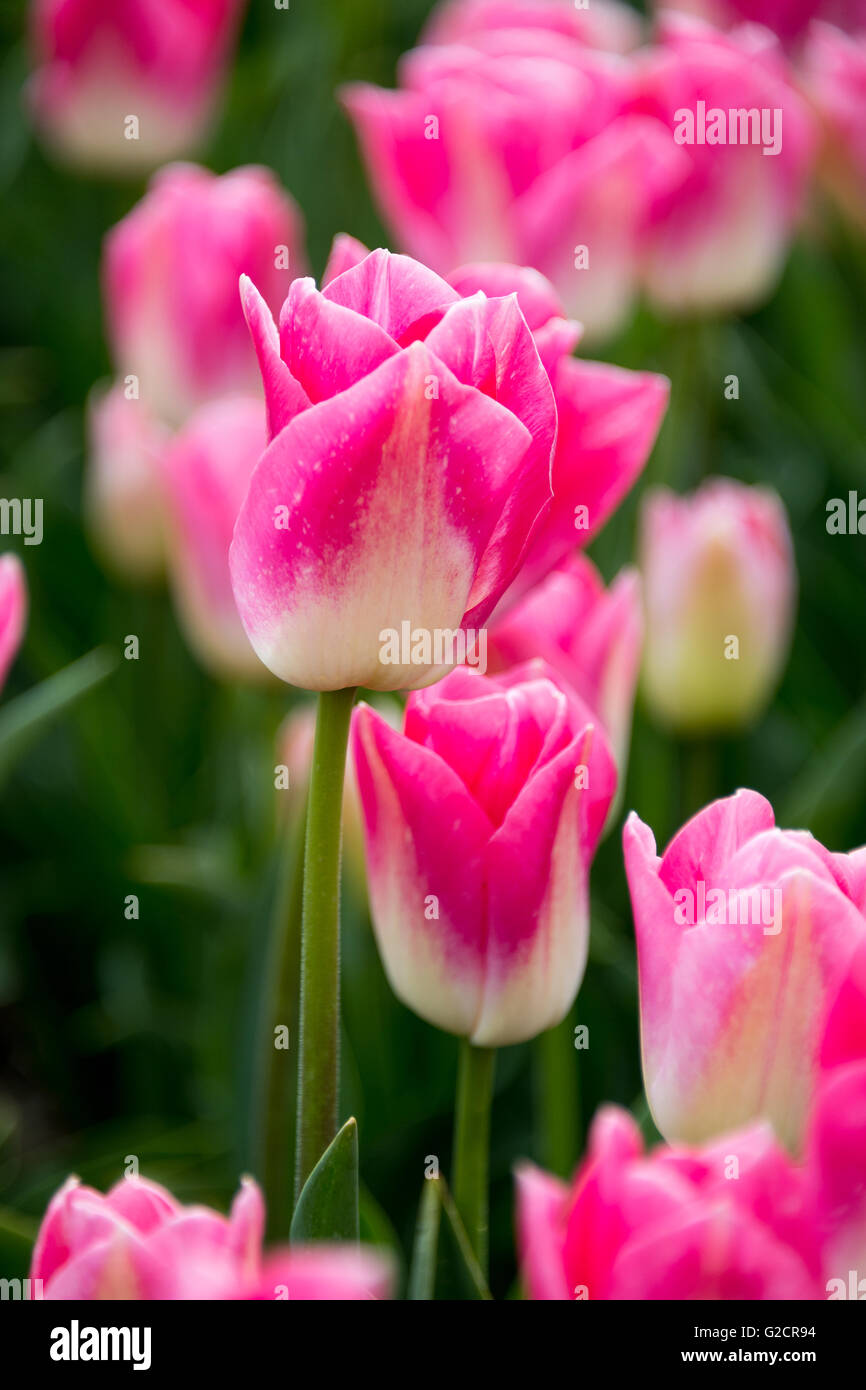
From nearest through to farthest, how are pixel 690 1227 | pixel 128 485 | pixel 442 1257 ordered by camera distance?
pixel 690 1227, pixel 442 1257, pixel 128 485

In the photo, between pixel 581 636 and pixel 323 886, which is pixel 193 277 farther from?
pixel 323 886

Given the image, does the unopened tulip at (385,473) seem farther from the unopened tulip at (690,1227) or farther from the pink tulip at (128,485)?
the pink tulip at (128,485)

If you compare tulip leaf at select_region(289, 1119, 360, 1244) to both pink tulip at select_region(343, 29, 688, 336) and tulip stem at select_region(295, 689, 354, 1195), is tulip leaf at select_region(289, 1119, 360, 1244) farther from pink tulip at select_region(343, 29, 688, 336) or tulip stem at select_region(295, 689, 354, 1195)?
pink tulip at select_region(343, 29, 688, 336)

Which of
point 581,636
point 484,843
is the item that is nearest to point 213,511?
point 581,636

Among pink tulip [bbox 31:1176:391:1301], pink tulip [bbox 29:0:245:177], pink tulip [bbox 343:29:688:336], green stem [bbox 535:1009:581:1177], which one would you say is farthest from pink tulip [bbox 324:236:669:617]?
pink tulip [bbox 29:0:245:177]

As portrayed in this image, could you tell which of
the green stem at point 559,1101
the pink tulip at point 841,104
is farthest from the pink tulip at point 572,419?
the pink tulip at point 841,104
